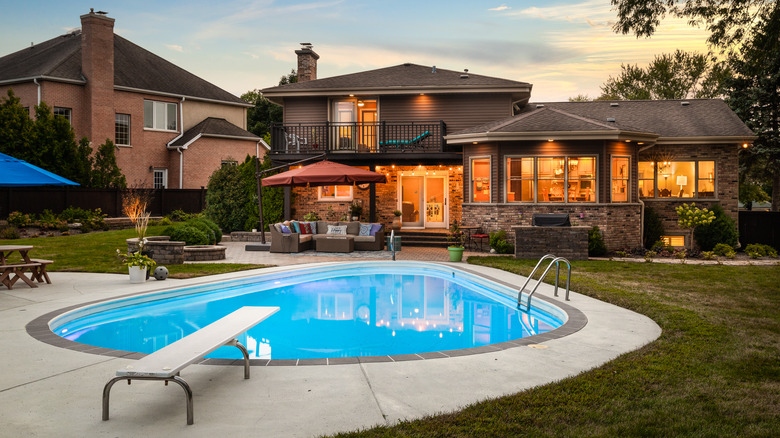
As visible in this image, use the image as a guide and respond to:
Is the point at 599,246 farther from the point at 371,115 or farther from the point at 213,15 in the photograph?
the point at 213,15

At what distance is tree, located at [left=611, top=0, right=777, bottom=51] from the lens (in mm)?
9562

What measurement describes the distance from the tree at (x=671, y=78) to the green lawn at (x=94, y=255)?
3640 centimetres

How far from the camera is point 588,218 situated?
54.3ft

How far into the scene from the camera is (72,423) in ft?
12.9

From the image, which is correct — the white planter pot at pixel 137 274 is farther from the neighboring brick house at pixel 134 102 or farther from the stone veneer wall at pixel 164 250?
the neighboring brick house at pixel 134 102

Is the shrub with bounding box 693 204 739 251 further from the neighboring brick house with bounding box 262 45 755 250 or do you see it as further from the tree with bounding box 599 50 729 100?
the tree with bounding box 599 50 729 100

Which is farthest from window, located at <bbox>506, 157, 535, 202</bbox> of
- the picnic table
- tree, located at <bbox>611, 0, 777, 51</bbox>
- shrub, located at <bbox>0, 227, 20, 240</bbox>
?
shrub, located at <bbox>0, 227, 20, 240</bbox>

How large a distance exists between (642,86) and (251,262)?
122 ft

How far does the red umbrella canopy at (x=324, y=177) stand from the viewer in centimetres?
1669

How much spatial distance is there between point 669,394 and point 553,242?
10.8 m

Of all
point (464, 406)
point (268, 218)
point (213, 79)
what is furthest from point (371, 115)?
point (213, 79)

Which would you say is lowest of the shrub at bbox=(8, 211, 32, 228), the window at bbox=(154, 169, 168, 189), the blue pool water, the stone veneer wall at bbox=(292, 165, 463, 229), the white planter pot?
the blue pool water

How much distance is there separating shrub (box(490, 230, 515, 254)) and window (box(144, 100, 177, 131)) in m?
20.0

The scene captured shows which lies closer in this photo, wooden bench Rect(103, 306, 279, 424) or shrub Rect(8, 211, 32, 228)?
wooden bench Rect(103, 306, 279, 424)
